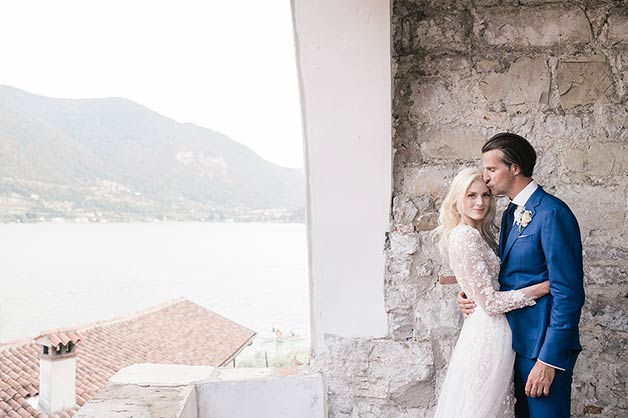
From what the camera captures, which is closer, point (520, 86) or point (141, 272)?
point (520, 86)

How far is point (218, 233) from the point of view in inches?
1185

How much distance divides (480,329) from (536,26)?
126cm

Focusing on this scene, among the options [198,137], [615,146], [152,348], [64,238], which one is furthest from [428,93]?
[64,238]

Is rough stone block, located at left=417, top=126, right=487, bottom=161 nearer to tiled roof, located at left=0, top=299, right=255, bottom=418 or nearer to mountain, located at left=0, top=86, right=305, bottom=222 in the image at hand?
tiled roof, located at left=0, top=299, right=255, bottom=418

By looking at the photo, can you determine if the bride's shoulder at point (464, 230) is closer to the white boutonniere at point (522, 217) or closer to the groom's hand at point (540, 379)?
the white boutonniere at point (522, 217)

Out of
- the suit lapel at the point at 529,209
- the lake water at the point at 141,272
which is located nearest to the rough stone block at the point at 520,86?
the suit lapel at the point at 529,209

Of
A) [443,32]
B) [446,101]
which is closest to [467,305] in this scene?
[446,101]

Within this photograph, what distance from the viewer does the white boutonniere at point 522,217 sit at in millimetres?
1695

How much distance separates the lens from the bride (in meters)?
1.69

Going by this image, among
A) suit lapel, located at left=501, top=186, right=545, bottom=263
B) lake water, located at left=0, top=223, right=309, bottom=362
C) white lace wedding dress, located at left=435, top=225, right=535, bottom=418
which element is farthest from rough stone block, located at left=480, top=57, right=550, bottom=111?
lake water, located at left=0, top=223, right=309, bottom=362

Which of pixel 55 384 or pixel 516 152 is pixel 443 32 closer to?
Answer: pixel 516 152

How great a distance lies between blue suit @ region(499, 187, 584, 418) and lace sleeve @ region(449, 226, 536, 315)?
5 cm

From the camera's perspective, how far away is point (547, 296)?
1.67 metres

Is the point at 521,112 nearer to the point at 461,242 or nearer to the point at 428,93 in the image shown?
Result: the point at 428,93
